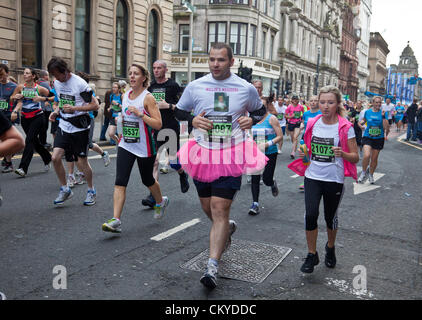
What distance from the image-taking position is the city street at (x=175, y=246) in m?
3.89

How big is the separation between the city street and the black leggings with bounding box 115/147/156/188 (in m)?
0.63

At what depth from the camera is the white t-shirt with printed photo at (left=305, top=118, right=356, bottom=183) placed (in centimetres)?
449

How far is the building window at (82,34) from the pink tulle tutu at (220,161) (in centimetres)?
1850

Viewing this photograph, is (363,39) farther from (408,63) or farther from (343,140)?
(343,140)

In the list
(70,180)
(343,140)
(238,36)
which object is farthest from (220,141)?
(238,36)

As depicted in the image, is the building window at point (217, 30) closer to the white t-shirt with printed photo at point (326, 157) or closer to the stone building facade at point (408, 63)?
the white t-shirt with printed photo at point (326, 157)

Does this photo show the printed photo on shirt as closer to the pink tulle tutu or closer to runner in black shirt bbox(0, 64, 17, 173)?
the pink tulle tutu

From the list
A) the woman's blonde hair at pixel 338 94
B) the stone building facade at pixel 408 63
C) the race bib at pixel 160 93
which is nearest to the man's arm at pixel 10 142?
the woman's blonde hair at pixel 338 94

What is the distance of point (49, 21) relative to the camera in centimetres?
1909

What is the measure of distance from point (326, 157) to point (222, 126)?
3.66 ft

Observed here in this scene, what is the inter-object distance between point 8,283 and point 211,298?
1.70 m

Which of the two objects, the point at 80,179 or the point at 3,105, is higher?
the point at 3,105

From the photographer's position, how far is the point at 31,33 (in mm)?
18688
